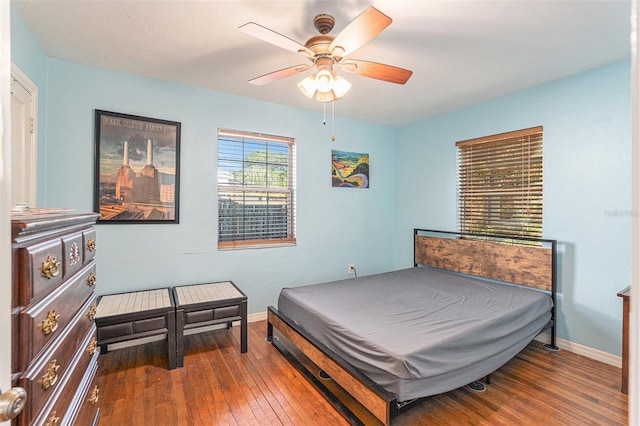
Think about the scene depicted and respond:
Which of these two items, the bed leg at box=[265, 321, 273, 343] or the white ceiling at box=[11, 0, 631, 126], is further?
the bed leg at box=[265, 321, 273, 343]

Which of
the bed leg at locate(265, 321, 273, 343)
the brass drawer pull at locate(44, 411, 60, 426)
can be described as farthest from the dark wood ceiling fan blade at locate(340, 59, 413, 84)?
the bed leg at locate(265, 321, 273, 343)

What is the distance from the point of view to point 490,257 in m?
3.26

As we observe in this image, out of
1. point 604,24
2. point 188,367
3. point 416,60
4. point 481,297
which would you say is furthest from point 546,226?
point 188,367

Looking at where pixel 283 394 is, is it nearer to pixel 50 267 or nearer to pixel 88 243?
pixel 88 243

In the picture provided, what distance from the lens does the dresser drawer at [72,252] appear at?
1133mm

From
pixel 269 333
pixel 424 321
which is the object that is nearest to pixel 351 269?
pixel 269 333

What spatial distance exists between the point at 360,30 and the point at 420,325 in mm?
1872

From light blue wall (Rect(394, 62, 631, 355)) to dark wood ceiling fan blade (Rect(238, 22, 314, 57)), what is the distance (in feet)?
8.19

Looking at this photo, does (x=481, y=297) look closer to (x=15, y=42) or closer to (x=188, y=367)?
(x=188, y=367)

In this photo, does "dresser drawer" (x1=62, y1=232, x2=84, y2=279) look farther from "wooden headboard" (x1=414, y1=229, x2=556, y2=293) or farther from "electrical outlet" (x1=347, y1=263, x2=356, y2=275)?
"wooden headboard" (x1=414, y1=229, x2=556, y2=293)

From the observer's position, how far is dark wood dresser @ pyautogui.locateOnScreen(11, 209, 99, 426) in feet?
2.69

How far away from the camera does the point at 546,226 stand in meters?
2.94

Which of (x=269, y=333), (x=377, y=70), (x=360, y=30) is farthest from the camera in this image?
(x=269, y=333)

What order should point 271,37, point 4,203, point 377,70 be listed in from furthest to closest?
point 377,70 < point 271,37 < point 4,203
